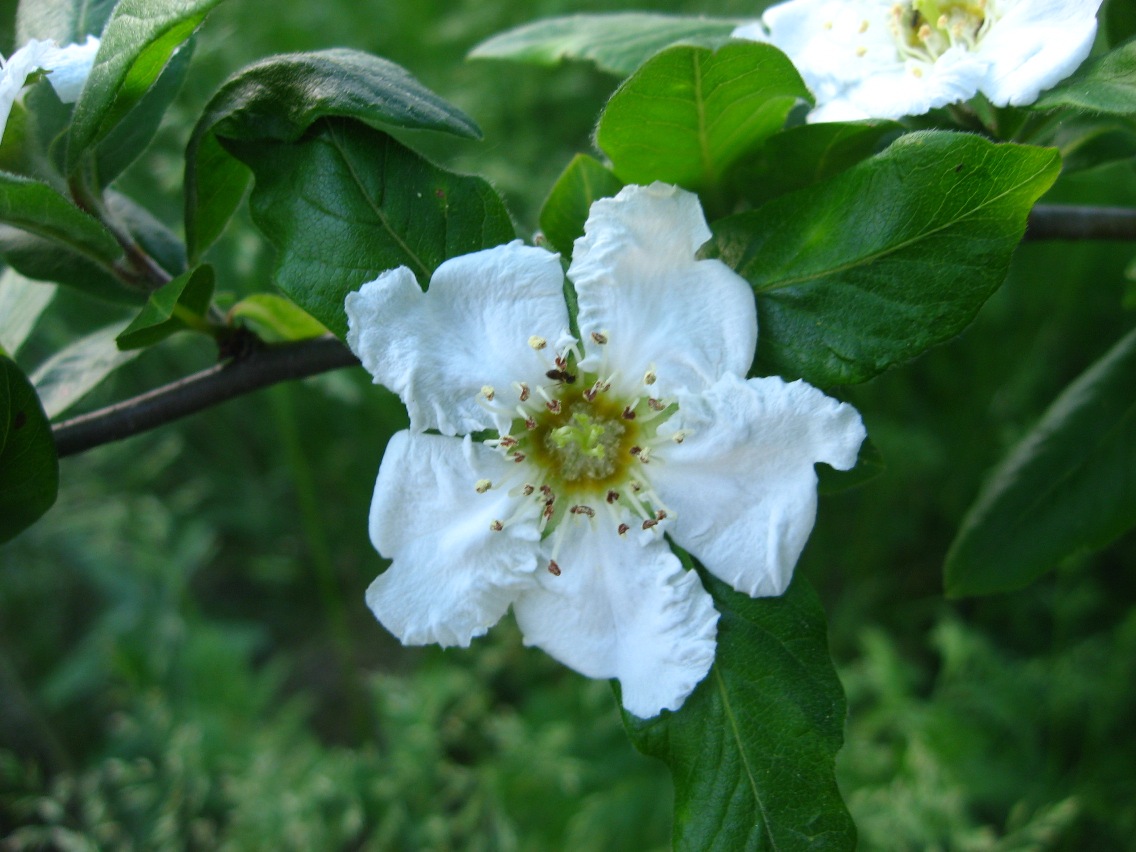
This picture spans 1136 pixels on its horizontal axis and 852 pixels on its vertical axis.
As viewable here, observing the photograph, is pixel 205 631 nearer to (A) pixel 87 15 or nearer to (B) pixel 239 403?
(B) pixel 239 403

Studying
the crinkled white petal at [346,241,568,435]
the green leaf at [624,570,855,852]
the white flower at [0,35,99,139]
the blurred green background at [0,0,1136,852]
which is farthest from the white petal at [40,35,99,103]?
the blurred green background at [0,0,1136,852]

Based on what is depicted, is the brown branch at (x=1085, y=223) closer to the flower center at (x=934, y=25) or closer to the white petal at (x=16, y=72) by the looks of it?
the flower center at (x=934, y=25)

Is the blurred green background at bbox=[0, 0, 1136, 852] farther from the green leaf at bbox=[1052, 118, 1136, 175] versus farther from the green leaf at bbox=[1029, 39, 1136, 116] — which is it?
the green leaf at bbox=[1029, 39, 1136, 116]

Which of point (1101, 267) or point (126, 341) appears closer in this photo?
point (126, 341)

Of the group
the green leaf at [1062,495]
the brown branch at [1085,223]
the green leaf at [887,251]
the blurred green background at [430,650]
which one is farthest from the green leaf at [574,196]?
the blurred green background at [430,650]

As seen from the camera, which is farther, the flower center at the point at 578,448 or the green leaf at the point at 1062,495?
the green leaf at the point at 1062,495

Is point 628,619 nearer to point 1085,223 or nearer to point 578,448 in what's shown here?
point 578,448

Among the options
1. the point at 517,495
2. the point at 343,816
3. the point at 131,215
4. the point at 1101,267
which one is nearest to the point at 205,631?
the point at 343,816
